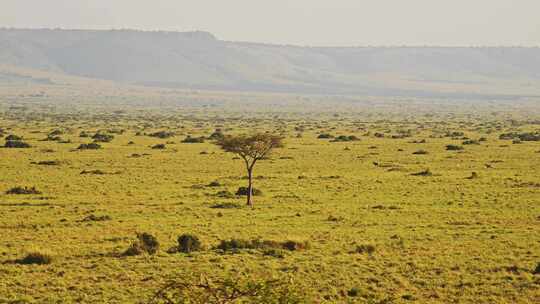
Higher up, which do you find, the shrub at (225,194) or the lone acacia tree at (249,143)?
the lone acacia tree at (249,143)

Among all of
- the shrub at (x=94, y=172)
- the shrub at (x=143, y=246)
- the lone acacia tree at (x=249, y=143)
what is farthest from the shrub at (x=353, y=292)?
the shrub at (x=94, y=172)

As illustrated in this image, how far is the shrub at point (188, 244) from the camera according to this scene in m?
19.4

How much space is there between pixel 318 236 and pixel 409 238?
9.29 feet

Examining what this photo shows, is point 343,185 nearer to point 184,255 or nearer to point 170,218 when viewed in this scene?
point 170,218

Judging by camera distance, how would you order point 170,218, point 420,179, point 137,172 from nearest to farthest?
1. point 170,218
2. point 420,179
3. point 137,172

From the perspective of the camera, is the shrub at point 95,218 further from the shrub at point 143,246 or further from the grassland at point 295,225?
the shrub at point 143,246

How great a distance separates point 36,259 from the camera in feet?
59.6

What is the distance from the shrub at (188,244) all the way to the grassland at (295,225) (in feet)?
1.64

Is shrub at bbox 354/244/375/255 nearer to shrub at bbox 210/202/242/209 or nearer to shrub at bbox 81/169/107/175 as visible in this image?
shrub at bbox 210/202/242/209

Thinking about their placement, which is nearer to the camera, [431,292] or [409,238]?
[431,292]

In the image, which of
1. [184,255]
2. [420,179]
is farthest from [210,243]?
[420,179]

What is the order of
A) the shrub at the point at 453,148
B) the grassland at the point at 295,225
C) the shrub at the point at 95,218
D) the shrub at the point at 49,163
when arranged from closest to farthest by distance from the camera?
the grassland at the point at 295,225, the shrub at the point at 95,218, the shrub at the point at 49,163, the shrub at the point at 453,148

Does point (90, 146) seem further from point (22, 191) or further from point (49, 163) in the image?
point (22, 191)

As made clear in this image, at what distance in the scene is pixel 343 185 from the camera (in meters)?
34.4
